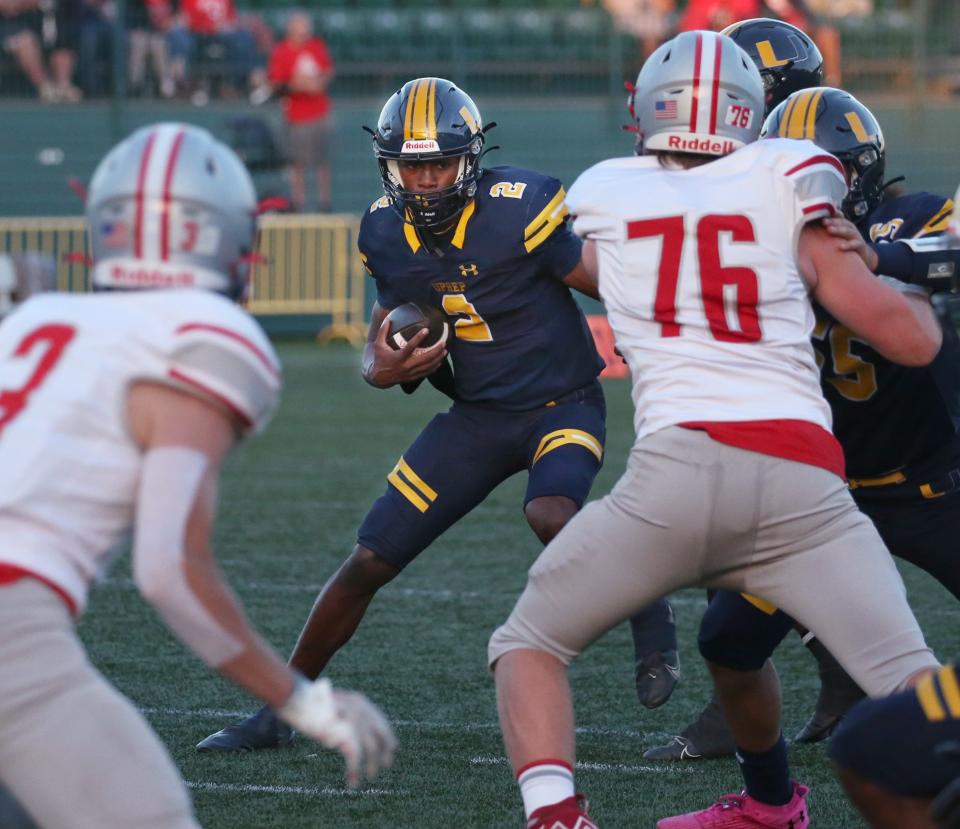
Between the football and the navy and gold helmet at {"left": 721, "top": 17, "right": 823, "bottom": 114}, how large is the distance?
1.14 metres

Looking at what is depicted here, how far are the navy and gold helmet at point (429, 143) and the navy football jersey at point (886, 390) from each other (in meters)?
1.14

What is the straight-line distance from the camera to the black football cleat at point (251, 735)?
4324 millimetres

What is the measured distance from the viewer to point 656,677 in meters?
4.38

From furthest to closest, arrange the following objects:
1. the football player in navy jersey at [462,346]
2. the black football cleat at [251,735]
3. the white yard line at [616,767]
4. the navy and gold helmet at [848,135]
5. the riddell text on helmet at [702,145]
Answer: the football player in navy jersey at [462,346] → the black football cleat at [251,735] → the white yard line at [616,767] → the navy and gold helmet at [848,135] → the riddell text on helmet at [702,145]

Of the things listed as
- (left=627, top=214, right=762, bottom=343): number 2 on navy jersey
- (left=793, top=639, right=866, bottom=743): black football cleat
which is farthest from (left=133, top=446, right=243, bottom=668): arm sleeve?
(left=793, top=639, right=866, bottom=743): black football cleat

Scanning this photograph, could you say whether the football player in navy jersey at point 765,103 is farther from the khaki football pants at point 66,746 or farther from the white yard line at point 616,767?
the khaki football pants at point 66,746

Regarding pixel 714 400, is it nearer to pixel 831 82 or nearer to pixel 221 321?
pixel 221 321

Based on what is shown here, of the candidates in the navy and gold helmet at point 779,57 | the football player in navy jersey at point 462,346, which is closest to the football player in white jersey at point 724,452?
the football player in navy jersey at point 462,346

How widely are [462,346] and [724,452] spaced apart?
5.67ft

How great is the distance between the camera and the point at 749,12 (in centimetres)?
1538

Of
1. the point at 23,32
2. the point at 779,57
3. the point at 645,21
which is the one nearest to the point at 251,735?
the point at 779,57

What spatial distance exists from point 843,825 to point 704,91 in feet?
5.52

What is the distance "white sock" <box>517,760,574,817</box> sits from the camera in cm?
303

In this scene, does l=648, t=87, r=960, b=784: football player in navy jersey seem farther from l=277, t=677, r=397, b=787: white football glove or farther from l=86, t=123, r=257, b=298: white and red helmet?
l=86, t=123, r=257, b=298: white and red helmet
